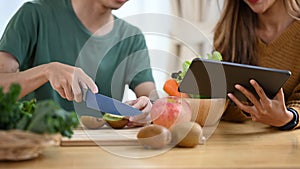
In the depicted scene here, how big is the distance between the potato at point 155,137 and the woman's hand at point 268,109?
0.39 m

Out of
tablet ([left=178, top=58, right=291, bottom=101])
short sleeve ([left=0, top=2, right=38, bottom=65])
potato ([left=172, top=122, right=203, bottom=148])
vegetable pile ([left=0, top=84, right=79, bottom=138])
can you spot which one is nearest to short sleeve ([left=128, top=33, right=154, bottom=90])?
short sleeve ([left=0, top=2, right=38, bottom=65])

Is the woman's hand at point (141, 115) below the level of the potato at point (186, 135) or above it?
below

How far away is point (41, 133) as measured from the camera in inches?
40.5

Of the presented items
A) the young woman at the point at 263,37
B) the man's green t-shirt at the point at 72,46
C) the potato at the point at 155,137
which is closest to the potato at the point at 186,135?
the potato at the point at 155,137

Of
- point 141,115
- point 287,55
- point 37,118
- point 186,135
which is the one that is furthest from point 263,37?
point 37,118

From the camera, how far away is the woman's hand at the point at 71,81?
145 cm

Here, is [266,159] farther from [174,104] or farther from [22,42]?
[22,42]

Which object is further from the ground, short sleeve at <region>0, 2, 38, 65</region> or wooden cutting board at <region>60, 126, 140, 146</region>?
short sleeve at <region>0, 2, 38, 65</region>

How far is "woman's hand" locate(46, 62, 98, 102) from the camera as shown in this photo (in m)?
1.45

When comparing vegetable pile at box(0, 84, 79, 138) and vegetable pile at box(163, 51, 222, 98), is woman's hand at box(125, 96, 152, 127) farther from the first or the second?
vegetable pile at box(0, 84, 79, 138)

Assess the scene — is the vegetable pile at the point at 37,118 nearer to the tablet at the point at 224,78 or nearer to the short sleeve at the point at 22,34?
the tablet at the point at 224,78

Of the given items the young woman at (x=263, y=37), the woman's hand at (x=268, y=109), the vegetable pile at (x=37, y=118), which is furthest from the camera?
the young woman at (x=263, y=37)

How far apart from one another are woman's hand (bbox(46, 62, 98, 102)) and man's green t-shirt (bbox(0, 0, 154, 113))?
533mm

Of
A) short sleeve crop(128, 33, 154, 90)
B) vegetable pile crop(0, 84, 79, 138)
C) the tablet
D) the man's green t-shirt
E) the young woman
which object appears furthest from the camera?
short sleeve crop(128, 33, 154, 90)
